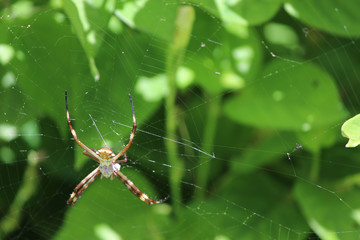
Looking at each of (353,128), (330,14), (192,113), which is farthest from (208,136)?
(353,128)

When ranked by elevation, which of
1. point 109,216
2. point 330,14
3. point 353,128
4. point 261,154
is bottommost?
point 109,216

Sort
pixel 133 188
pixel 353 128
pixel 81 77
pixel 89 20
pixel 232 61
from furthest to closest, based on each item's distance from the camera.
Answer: pixel 133 188 → pixel 232 61 → pixel 81 77 → pixel 89 20 → pixel 353 128

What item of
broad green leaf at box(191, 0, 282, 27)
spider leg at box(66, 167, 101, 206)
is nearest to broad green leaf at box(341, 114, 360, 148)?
broad green leaf at box(191, 0, 282, 27)

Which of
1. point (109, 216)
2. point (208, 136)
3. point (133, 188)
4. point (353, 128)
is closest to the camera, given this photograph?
point (353, 128)

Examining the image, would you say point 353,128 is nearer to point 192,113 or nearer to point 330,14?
point 330,14

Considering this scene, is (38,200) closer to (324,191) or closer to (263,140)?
(263,140)

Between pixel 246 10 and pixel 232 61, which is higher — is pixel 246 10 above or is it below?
above
